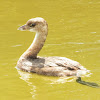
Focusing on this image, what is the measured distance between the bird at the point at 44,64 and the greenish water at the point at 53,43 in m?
0.16

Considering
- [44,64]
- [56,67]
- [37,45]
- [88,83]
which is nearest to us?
[88,83]

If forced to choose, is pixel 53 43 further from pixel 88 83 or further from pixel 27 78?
pixel 88 83

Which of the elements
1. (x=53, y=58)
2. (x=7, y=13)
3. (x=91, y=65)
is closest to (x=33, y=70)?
(x=53, y=58)

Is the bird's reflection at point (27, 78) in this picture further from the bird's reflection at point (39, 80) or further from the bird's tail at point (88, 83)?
the bird's tail at point (88, 83)

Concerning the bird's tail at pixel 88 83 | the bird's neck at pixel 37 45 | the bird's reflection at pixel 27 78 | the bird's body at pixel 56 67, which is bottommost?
the bird's reflection at pixel 27 78

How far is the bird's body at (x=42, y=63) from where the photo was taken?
407 inches

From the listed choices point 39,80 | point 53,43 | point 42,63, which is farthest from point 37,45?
point 53,43

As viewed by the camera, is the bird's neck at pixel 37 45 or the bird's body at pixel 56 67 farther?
the bird's neck at pixel 37 45

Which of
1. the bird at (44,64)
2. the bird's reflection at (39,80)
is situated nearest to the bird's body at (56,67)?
the bird at (44,64)

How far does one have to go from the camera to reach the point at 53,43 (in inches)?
518

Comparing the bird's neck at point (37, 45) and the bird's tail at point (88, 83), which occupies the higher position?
the bird's neck at point (37, 45)

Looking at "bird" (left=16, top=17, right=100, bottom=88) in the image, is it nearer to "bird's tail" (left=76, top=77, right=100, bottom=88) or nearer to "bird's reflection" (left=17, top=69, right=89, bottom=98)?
"bird's tail" (left=76, top=77, right=100, bottom=88)

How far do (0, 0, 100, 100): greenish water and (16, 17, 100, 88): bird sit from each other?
0.52 feet

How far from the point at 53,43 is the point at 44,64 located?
8.58ft
